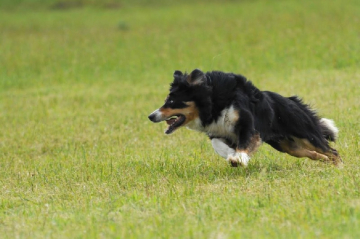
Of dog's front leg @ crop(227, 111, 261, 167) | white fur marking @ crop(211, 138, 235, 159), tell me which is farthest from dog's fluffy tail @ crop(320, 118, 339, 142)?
white fur marking @ crop(211, 138, 235, 159)

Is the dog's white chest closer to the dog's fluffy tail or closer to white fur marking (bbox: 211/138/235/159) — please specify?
white fur marking (bbox: 211/138/235/159)

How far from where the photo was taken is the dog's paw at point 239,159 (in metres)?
7.08

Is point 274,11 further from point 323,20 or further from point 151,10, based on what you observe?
point 151,10

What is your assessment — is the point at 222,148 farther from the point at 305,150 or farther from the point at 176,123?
the point at 305,150

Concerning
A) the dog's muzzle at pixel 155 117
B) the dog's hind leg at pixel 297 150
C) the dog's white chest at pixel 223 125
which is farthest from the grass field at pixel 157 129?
the dog's muzzle at pixel 155 117

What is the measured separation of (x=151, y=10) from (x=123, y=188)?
94.1ft

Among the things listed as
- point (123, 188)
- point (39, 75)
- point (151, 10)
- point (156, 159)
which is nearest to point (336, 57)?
point (39, 75)

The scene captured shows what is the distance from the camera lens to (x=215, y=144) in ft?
24.6

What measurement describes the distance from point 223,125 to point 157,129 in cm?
442

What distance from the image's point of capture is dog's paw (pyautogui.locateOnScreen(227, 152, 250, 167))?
708cm

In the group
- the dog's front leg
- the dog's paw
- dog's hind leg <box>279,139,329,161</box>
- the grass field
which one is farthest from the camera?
dog's hind leg <box>279,139,329,161</box>

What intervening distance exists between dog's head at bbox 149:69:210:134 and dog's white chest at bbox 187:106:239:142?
137 mm

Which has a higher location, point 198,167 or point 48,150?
point 198,167

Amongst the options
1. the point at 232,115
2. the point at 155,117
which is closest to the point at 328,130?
the point at 232,115
